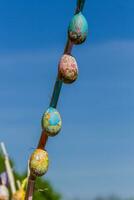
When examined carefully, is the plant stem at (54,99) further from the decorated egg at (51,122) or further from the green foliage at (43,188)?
the green foliage at (43,188)

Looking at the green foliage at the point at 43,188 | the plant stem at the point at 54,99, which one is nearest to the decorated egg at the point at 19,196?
the plant stem at the point at 54,99

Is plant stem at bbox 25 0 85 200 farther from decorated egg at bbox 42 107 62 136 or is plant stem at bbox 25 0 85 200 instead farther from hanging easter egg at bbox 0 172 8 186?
hanging easter egg at bbox 0 172 8 186

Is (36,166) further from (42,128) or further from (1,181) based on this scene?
(1,181)

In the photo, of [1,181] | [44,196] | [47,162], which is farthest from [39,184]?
[47,162]

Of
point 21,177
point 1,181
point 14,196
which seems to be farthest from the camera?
point 21,177

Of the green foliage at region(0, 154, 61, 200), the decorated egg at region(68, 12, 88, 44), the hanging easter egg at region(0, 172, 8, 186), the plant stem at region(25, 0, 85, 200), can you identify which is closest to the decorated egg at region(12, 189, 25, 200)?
the hanging easter egg at region(0, 172, 8, 186)
